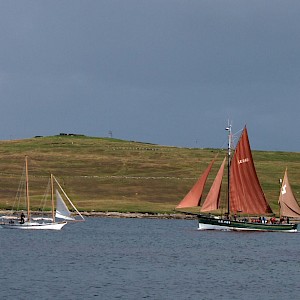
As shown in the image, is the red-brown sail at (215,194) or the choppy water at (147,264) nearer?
the choppy water at (147,264)

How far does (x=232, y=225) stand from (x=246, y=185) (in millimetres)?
5677

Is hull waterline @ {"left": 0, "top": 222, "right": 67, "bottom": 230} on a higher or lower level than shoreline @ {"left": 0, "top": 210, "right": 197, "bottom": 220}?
lower

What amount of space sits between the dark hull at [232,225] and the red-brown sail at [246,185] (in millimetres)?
2151

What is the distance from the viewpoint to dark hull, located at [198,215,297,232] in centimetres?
12331

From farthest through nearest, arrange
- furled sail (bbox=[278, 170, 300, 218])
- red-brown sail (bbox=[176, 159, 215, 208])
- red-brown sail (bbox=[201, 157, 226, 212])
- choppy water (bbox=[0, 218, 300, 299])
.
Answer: furled sail (bbox=[278, 170, 300, 218])
red-brown sail (bbox=[201, 157, 226, 212])
red-brown sail (bbox=[176, 159, 215, 208])
choppy water (bbox=[0, 218, 300, 299])

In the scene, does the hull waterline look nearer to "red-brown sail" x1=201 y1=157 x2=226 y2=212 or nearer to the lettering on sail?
"red-brown sail" x1=201 y1=157 x2=226 y2=212

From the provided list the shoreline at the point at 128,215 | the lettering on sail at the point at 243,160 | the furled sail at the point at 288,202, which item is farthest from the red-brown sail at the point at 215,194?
the shoreline at the point at 128,215

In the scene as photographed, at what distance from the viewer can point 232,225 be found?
123 m

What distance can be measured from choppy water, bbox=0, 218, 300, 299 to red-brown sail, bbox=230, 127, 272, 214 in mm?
3656

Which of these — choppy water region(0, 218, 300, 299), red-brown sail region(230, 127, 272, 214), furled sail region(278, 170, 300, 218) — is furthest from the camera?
furled sail region(278, 170, 300, 218)

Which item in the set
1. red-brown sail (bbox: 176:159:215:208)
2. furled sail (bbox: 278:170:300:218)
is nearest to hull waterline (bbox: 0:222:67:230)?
red-brown sail (bbox: 176:159:215:208)

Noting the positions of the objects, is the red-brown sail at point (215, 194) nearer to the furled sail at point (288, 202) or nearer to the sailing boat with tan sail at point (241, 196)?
the sailing boat with tan sail at point (241, 196)

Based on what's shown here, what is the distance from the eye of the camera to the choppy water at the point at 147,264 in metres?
65.2

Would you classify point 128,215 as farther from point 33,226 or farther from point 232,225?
point 33,226
